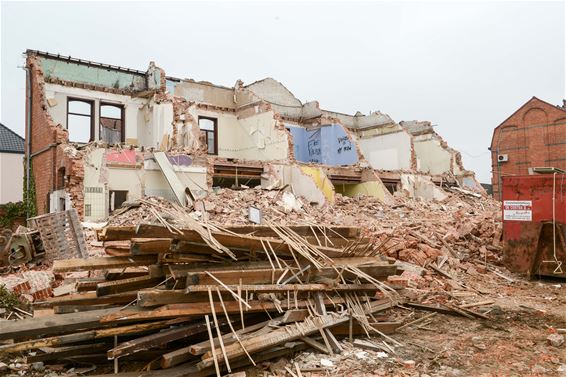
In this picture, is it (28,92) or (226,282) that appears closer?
(226,282)

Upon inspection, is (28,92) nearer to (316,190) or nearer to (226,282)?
(316,190)

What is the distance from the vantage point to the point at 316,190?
16.9 metres

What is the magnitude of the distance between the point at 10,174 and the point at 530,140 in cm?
3448

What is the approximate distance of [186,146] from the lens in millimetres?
16828

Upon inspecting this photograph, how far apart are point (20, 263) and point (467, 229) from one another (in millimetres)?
9653

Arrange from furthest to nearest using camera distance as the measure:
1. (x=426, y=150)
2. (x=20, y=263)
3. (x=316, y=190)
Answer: (x=426, y=150)
(x=316, y=190)
(x=20, y=263)

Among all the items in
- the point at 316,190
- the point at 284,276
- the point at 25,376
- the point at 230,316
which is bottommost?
the point at 25,376

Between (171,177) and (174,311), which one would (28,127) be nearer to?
(171,177)

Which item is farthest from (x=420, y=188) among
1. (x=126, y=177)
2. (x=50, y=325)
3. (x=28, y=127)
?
(x=50, y=325)

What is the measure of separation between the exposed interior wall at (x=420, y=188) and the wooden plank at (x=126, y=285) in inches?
739

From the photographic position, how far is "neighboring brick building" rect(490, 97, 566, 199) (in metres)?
27.6

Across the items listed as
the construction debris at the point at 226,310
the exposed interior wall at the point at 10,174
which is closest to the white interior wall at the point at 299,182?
the construction debris at the point at 226,310

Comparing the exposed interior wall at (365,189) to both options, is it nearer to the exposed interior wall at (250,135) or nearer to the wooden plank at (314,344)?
the exposed interior wall at (250,135)

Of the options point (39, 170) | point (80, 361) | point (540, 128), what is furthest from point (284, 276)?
point (540, 128)
